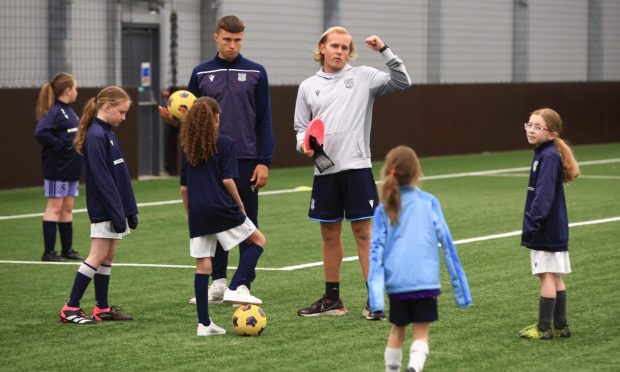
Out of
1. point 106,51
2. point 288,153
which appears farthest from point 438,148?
point 106,51

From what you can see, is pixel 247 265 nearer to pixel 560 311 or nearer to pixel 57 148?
pixel 560 311

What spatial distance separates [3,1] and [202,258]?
40.8 feet

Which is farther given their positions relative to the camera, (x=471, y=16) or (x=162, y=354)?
(x=471, y=16)

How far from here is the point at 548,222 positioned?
7691 mm

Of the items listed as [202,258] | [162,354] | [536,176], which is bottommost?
[162,354]

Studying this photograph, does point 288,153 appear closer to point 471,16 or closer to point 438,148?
point 438,148

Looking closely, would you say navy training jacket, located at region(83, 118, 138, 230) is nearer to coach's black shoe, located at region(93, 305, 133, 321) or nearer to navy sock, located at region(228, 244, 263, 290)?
coach's black shoe, located at region(93, 305, 133, 321)

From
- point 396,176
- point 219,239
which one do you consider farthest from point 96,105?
point 396,176

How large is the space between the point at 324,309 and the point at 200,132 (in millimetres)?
1667

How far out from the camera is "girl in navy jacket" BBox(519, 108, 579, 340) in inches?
301

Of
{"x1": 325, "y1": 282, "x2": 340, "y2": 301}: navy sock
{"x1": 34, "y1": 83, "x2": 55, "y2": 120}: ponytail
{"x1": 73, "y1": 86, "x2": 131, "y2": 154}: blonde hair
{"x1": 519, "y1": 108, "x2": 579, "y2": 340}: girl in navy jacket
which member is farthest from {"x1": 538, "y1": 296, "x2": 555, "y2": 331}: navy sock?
{"x1": 34, "y1": 83, "x2": 55, "y2": 120}: ponytail

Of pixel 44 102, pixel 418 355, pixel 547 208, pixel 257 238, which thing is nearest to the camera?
pixel 418 355

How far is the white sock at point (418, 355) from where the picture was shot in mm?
6254

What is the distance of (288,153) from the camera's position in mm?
22094
